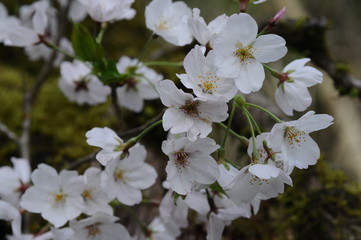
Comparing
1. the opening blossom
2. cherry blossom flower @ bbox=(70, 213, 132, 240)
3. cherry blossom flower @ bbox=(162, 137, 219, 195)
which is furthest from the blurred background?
cherry blossom flower @ bbox=(162, 137, 219, 195)

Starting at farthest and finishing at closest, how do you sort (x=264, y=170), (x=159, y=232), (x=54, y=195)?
(x=159, y=232)
(x=54, y=195)
(x=264, y=170)

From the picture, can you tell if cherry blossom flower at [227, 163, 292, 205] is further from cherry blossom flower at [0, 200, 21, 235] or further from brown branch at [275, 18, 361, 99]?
brown branch at [275, 18, 361, 99]

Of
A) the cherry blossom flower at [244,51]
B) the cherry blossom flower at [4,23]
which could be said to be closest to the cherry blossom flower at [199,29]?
the cherry blossom flower at [244,51]

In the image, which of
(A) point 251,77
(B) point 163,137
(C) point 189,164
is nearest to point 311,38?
(B) point 163,137

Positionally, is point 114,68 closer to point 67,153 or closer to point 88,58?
point 88,58

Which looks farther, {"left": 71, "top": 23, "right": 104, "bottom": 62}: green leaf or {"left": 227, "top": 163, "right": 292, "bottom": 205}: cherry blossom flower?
{"left": 71, "top": 23, "right": 104, "bottom": 62}: green leaf

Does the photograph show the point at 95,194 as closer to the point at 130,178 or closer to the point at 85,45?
the point at 130,178
